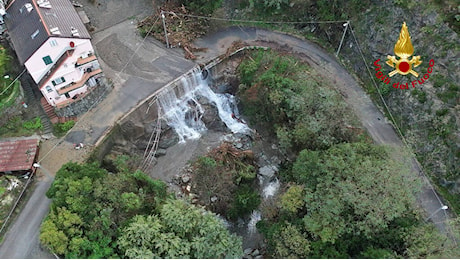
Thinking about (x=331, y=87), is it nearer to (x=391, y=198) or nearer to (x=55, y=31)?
(x=391, y=198)

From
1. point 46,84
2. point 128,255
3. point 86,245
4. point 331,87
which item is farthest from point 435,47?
point 46,84

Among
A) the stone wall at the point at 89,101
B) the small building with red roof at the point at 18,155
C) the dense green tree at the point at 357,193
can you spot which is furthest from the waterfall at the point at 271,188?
the small building with red roof at the point at 18,155

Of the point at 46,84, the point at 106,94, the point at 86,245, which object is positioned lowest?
the point at 86,245

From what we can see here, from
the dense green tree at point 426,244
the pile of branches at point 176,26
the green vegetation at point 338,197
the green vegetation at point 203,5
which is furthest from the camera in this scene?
the green vegetation at point 203,5

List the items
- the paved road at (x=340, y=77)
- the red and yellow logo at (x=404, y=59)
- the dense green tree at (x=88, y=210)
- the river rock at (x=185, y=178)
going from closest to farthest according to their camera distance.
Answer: the dense green tree at (x=88, y=210) < the paved road at (x=340, y=77) < the red and yellow logo at (x=404, y=59) < the river rock at (x=185, y=178)

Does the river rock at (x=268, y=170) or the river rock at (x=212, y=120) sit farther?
the river rock at (x=212, y=120)

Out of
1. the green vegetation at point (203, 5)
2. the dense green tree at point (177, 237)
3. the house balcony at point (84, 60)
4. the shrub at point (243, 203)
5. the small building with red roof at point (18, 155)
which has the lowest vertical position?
the shrub at point (243, 203)

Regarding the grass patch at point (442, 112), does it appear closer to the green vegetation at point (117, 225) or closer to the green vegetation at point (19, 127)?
the green vegetation at point (117, 225)
